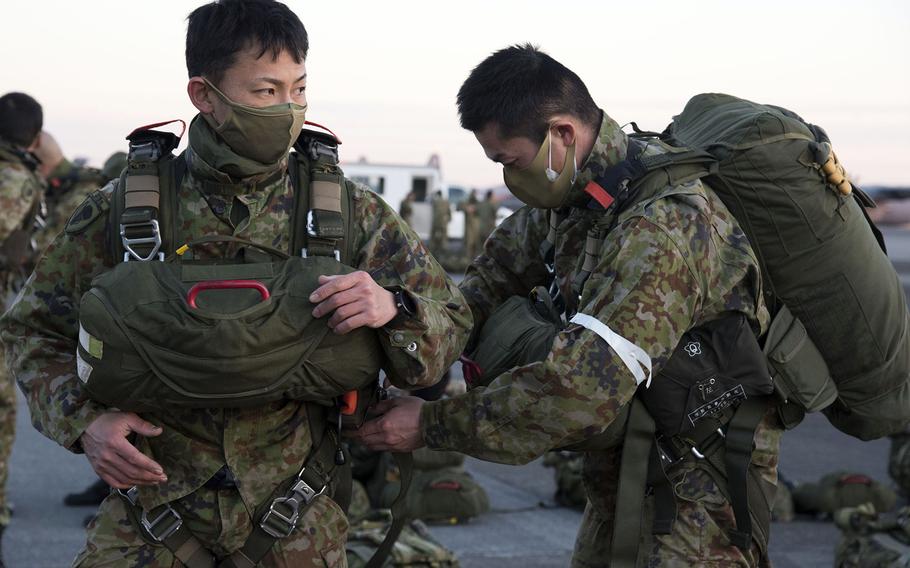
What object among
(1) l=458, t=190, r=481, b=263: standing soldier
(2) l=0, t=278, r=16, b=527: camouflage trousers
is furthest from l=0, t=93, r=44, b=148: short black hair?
(1) l=458, t=190, r=481, b=263: standing soldier

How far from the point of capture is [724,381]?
3002 mm

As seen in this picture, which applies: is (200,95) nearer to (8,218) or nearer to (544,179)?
(544,179)

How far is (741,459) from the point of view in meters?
3.05

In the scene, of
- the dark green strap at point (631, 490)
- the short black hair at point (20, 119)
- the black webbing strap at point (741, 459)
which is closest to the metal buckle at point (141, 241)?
the dark green strap at point (631, 490)

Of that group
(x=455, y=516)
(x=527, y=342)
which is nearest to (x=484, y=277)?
(x=527, y=342)

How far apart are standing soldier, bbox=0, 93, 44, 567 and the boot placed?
0.77 metres

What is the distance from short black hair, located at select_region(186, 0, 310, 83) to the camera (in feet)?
9.24

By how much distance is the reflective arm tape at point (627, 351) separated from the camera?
2.86 m

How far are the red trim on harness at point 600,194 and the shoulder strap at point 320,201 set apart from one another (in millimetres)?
667

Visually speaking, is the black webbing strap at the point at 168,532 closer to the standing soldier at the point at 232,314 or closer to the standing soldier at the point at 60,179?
the standing soldier at the point at 232,314

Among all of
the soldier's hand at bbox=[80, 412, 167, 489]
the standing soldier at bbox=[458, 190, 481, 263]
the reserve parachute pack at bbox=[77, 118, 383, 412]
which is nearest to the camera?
the reserve parachute pack at bbox=[77, 118, 383, 412]

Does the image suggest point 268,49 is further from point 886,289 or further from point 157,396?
point 886,289

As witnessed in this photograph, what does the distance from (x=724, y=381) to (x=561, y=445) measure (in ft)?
1.50

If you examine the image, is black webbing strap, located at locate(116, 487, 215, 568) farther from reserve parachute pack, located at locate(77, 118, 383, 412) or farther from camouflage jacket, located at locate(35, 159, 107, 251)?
camouflage jacket, located at locate(35, 159, 107, 251)
